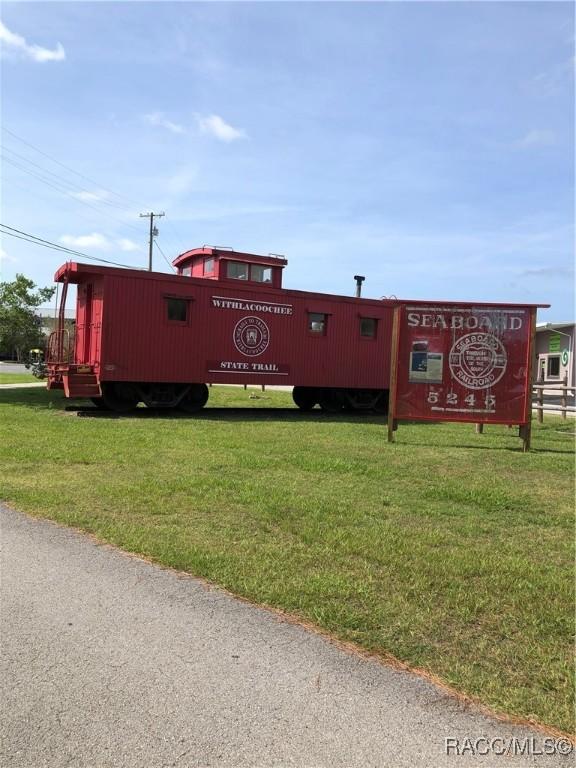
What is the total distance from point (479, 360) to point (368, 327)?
810cm

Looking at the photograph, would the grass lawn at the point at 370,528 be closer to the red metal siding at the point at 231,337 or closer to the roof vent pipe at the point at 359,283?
the red metal siding at the point at 231,337

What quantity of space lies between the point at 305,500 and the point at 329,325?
1213cm

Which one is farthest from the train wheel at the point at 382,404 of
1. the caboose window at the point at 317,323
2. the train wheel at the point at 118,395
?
the train wheel at the point at 118,395

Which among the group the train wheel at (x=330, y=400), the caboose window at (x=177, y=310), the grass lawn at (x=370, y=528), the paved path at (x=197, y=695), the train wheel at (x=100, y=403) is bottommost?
the paved path at (x=197, y=695)

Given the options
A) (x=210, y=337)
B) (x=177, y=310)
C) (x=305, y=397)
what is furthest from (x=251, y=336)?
(x=305, y=397)

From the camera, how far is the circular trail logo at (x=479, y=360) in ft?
34.8

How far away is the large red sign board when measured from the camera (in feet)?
34.5

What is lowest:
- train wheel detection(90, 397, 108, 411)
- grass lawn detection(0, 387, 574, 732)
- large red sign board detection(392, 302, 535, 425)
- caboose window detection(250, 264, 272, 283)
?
grass lawn detection(0, 387, 574, 732)

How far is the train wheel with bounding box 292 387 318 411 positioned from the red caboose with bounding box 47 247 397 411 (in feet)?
0.14

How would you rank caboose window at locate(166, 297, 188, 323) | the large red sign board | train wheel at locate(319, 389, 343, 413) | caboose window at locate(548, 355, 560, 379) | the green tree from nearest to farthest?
the large red sign board
caboose window at locate(166, 297, 188, 323)
train wheel at locate(319, 389, 343, 413)
the green tree
caboose window at locate(548, 355, 560, 379)

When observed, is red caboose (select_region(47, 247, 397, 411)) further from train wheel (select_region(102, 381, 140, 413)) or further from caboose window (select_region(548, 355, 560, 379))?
caboose window (select_region(548, 355, 560, 379))

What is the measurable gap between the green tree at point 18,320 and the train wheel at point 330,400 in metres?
10.4

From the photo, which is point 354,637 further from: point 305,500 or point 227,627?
point 305,500

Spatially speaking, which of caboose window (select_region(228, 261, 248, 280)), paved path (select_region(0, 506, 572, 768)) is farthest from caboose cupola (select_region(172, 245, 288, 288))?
paved path (select_region(0, 506, 572, 768))
